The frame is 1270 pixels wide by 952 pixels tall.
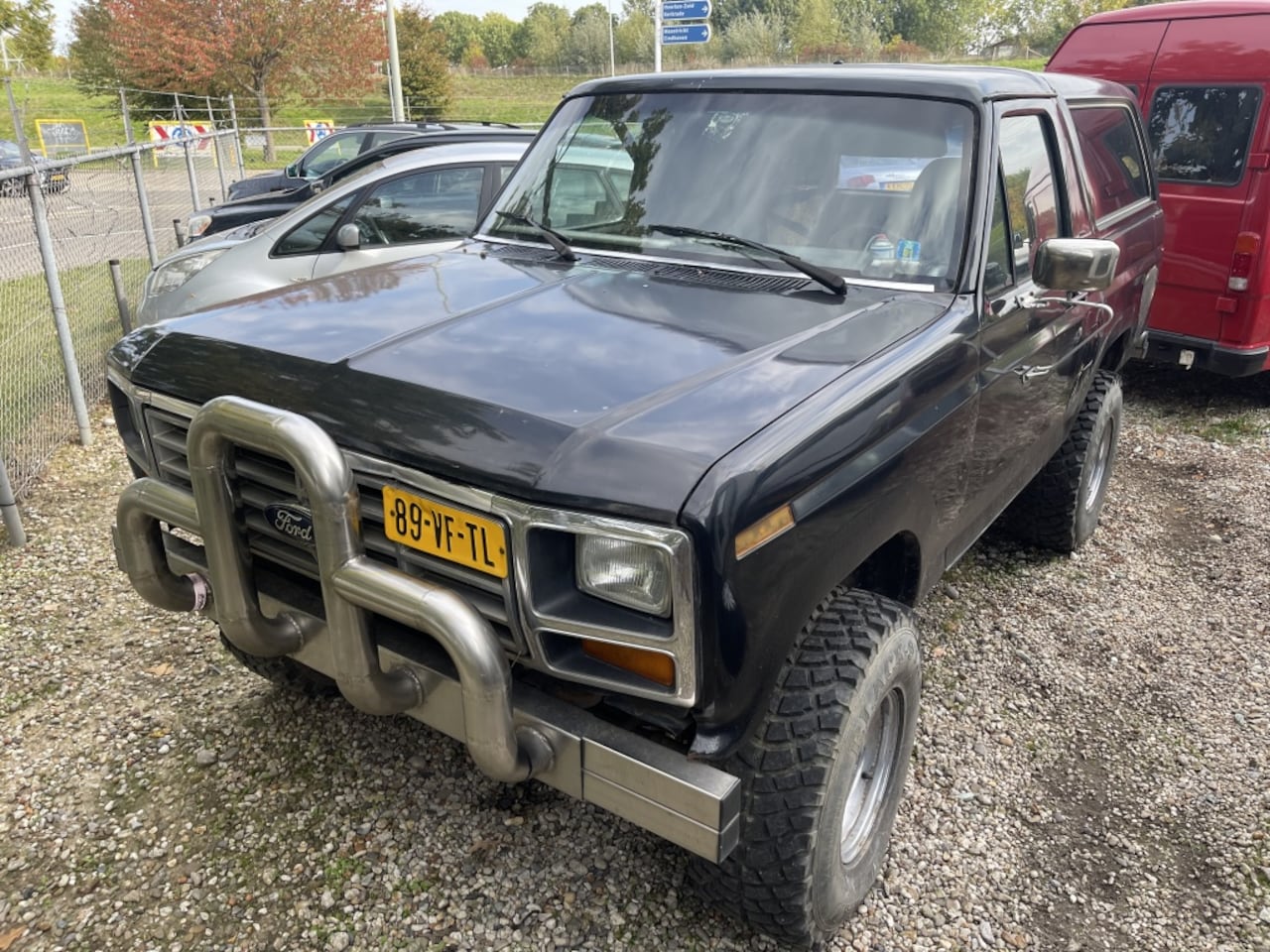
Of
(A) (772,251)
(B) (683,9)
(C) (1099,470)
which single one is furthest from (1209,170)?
(B) (683,9)

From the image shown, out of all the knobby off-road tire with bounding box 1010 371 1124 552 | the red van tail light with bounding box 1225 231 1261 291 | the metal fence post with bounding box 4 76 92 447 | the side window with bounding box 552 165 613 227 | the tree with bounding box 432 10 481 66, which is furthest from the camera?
the tree with bounding box 432 10 481 66

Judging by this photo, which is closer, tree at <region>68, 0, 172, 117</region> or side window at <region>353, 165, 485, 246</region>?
side window at <region>353, 165, 485, 246</region>

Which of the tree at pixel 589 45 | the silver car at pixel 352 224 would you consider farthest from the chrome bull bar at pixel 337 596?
the tree at pixel 589 45

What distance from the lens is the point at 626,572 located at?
197 cm

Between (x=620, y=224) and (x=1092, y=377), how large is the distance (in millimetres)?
2458

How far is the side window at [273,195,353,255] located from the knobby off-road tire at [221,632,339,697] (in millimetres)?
4162

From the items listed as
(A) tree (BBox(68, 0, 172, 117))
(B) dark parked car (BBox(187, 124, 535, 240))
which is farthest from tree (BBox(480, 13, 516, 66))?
(B) dark parked car (BBox(187, 124, 535, 240))

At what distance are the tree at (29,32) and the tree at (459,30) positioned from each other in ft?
144

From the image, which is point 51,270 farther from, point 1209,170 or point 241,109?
point 241,109

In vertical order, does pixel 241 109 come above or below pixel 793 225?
above

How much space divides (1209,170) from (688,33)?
16.6 metres

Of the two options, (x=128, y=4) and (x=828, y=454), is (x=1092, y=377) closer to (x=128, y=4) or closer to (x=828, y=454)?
(x=828, y=454)

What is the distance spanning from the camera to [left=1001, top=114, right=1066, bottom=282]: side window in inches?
130

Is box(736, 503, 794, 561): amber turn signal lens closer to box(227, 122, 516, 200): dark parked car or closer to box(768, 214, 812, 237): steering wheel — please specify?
box(768, 214, 812, 237): steering wheel
